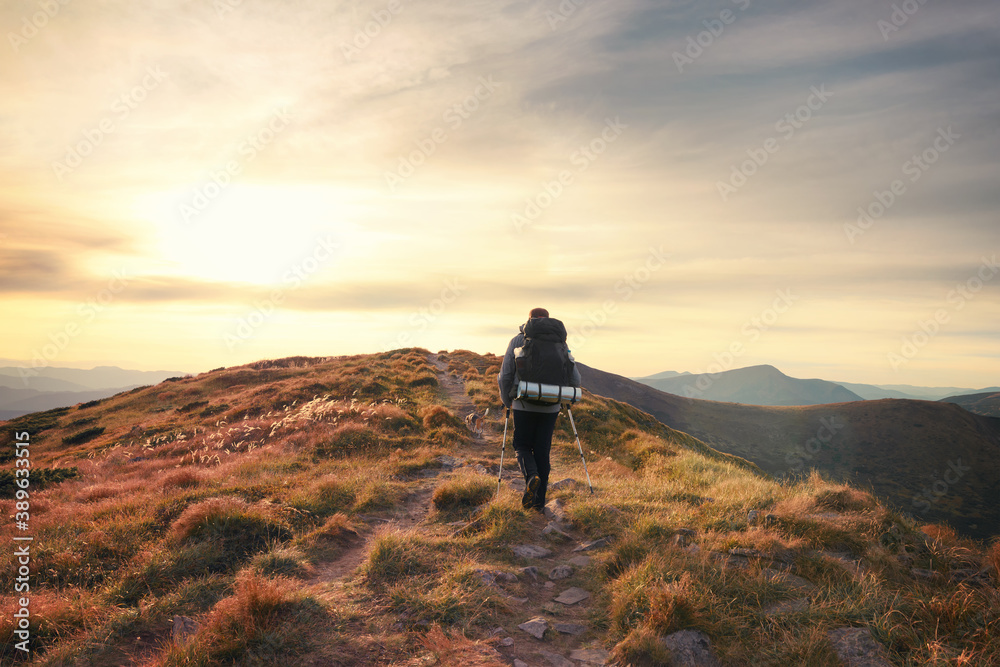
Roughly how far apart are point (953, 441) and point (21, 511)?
19563 cm

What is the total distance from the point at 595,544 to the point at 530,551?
3.48 ft

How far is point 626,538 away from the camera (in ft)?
22.2

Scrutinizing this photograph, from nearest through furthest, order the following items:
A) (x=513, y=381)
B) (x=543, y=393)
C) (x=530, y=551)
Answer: (x=530, y=551), (x=543, y=393), (x=513, y=381)

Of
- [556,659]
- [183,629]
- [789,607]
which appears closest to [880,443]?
[789,607]

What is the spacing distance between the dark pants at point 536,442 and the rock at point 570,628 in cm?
363

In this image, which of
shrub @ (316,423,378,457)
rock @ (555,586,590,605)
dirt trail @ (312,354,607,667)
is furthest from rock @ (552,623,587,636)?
shrub @ (316,423,378,457)

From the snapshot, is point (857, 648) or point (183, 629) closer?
point (857, 648)

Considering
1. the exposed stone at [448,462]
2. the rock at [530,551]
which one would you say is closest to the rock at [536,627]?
the rock at [530,551]

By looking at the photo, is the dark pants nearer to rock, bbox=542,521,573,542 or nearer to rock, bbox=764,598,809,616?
rock, bbox=542,521,573,542

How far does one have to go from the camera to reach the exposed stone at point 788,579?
5367mm

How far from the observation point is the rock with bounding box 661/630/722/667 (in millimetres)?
4379

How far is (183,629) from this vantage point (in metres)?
4.94

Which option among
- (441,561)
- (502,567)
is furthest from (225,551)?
(502,567)

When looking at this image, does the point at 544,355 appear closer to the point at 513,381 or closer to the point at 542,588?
the point at 513,381
